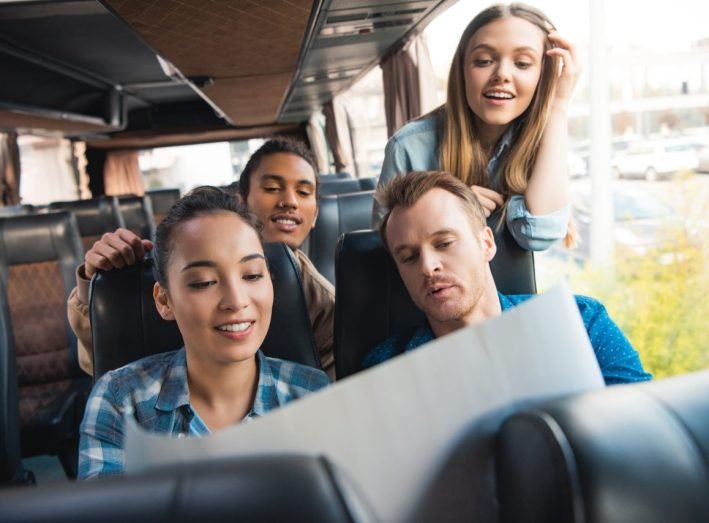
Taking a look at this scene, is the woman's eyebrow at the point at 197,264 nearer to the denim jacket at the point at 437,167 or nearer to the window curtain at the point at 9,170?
the denim jacket at the point at 437,167

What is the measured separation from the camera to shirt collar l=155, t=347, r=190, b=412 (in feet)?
5.20

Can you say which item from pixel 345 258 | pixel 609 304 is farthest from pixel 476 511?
pixel 609 304

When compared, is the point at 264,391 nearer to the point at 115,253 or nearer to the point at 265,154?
the point at 115,253

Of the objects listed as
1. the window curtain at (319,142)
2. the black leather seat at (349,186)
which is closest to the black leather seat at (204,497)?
the black leather seat at (349,186)

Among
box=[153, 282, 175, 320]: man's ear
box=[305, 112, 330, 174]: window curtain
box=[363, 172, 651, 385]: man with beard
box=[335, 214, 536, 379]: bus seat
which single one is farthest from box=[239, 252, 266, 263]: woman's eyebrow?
box=[305, 112, 330, 174]: window curtain

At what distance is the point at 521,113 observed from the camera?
2162 millimetres

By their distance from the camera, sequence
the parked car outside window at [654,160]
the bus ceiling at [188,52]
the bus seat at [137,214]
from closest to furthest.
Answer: the bus ceiling at [188,52], the parked car outside window at [654,160], the bus seat at [137,214]

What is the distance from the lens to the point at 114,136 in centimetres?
1295

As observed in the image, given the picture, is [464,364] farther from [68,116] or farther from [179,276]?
[68,116]

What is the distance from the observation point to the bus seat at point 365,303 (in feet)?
6.67

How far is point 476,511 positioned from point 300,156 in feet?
6.90

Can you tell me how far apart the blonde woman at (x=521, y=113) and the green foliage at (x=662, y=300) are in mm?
1938

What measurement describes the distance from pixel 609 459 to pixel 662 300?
391 centimetres

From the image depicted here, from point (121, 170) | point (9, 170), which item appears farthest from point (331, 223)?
point (121, 170)
